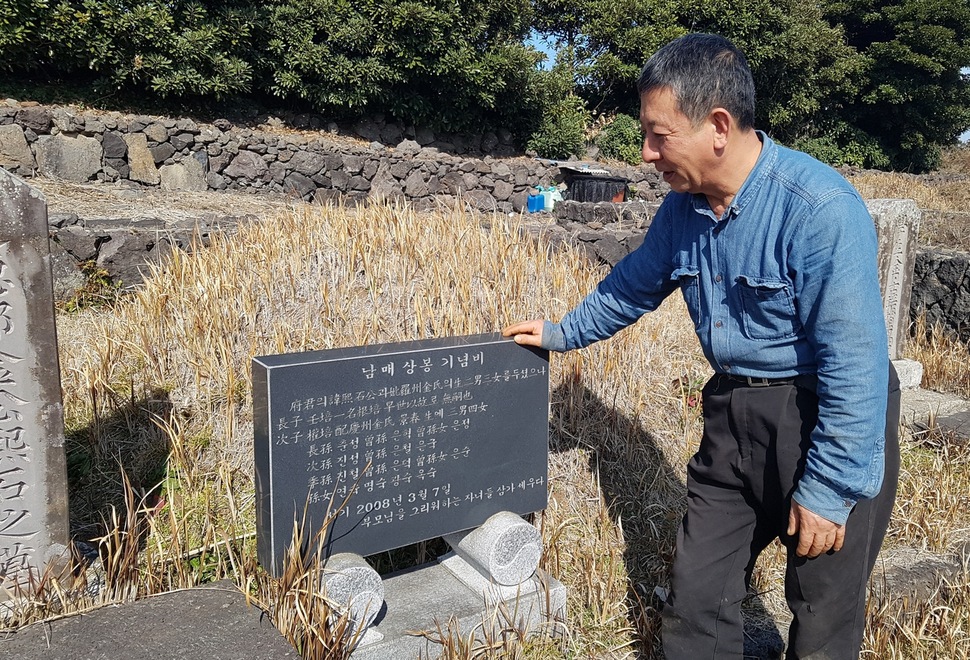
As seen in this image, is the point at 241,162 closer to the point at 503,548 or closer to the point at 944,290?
the point at 944,290

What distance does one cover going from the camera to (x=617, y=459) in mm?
3506

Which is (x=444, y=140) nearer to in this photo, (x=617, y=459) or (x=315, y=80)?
(x=315, y=80)

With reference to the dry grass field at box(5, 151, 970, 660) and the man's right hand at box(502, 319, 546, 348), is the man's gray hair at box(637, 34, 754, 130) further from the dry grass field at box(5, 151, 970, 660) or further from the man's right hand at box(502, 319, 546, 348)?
the dry grass field at box(5, 151, 970, 660)

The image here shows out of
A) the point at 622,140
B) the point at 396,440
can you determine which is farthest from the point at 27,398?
the point at 622,140

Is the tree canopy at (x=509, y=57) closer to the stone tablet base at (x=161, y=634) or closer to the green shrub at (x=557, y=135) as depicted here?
the green shrub at (x=557, y=135)

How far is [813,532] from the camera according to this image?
1.75 m

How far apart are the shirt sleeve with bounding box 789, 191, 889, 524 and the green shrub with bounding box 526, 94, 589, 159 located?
1554 centimetres

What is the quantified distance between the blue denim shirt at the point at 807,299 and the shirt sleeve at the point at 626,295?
120 millimetres

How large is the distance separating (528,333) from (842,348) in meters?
1.08

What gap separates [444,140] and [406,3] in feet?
10.4

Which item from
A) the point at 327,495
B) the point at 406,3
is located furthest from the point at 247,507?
the point at 406,3

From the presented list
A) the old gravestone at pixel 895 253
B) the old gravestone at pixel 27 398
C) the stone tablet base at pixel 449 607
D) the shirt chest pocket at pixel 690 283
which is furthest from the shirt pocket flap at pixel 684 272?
the old gravestone at pixel 895 253

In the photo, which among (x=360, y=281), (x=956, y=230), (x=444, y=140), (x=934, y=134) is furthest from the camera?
(x=934, y=134)

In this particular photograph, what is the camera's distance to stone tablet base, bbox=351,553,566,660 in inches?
89.9
